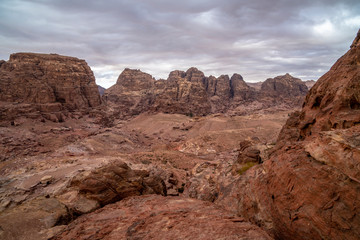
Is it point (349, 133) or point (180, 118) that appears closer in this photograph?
point (349, 133)

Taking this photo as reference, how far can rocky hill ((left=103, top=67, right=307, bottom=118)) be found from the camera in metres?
77.9

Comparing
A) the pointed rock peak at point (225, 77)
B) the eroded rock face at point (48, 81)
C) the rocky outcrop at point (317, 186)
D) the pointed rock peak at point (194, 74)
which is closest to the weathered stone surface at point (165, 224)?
the rocky outcrop at point (317, 186)

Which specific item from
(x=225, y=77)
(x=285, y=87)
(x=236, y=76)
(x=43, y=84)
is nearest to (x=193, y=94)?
(x=225, y=77)

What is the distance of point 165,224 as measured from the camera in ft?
18.2

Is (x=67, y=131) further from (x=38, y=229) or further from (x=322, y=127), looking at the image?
(x=322, y=127)

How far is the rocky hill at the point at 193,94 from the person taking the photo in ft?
255

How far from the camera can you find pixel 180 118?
2594 inches

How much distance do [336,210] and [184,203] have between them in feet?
16.0

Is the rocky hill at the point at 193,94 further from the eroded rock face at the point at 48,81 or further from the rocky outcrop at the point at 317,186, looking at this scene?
the rocky outcrop at the point at 317,186

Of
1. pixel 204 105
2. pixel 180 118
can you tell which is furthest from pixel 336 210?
pixel 204 105

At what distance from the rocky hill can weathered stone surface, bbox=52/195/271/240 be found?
63.6 meters

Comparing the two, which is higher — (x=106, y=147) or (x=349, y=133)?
(x=349, y=133)

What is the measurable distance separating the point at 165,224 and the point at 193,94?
7668 centimetres

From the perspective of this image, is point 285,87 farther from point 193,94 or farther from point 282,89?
point 193,94
